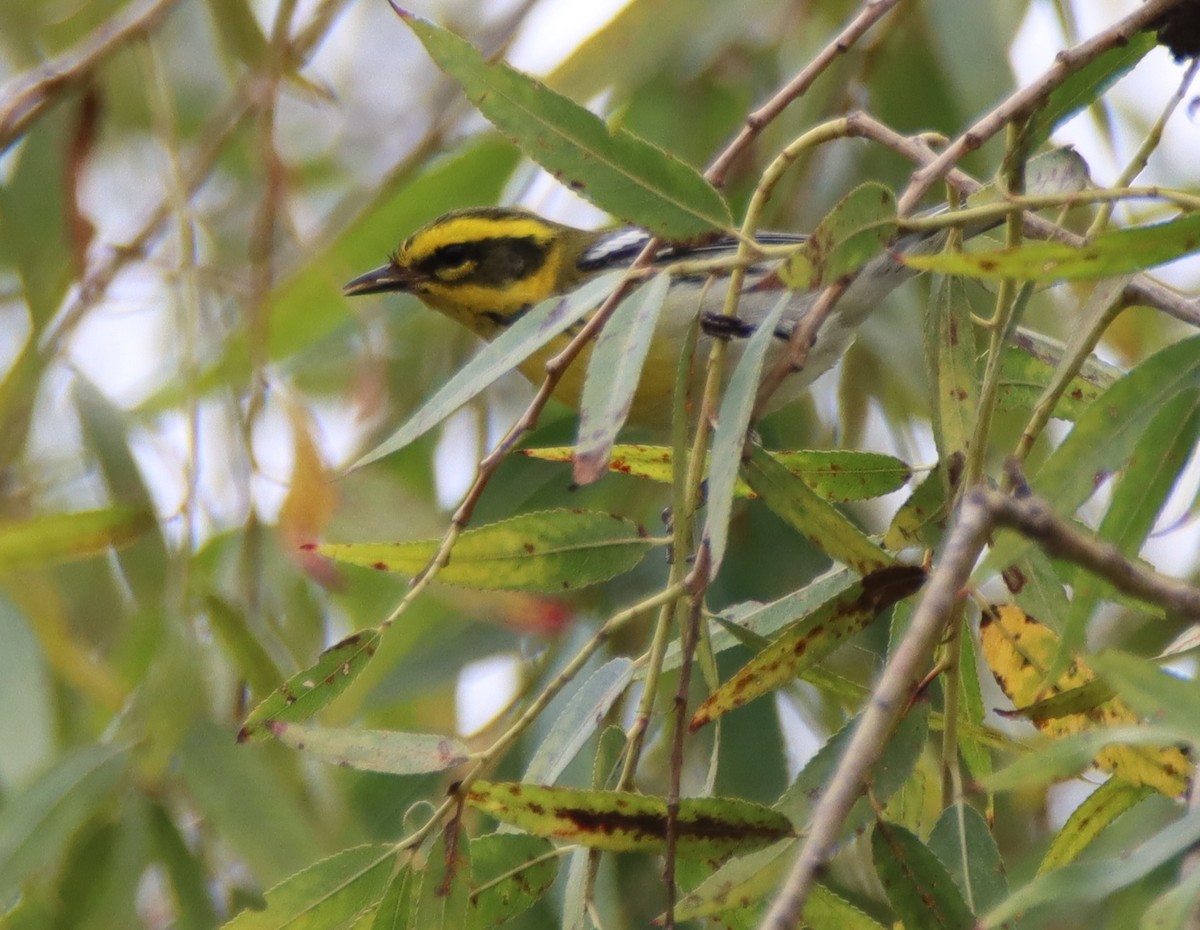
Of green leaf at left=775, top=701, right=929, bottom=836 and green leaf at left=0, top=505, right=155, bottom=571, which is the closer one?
green leaf at left=775, top=701, right=929, bottom=836

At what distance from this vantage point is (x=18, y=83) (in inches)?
68.6

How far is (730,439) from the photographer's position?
68cm

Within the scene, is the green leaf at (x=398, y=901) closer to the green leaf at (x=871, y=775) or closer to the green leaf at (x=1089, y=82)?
the green leaf at (x=871, y=775)

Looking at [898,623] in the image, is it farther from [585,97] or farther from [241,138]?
[241,138]

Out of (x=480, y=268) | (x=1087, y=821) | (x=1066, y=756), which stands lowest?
(x=1087, y=821)

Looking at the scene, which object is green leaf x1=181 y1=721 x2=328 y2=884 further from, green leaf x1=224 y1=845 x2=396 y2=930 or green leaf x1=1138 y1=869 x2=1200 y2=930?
green leaf x1=1138 y1=869 x2=1200 y2=930

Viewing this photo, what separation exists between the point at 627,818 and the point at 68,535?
86 centimetres

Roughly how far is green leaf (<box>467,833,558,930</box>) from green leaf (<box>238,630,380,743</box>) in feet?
0.40

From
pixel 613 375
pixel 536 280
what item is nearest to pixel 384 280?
pixel 536 280

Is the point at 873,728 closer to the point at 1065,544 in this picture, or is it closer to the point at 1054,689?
the point at 1065,544

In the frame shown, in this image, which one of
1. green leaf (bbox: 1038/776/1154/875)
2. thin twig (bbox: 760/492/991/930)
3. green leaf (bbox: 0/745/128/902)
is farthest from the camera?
green leaf (bbox: 0/745/128/902)

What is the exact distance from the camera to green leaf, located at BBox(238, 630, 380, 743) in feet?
2.69

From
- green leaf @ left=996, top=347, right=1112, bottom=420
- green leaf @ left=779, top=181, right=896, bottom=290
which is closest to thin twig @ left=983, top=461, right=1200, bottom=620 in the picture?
green leaf @ left=779, top=181, right=896, bottom=290

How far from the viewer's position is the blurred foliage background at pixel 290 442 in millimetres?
1316
